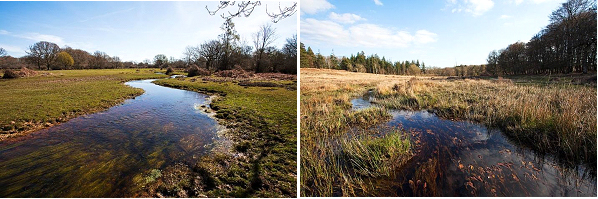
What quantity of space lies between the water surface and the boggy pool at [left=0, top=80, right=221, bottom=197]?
3596mm

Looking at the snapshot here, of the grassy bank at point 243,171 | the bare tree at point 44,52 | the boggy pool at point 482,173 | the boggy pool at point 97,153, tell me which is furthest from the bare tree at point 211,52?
the boggy pool at point 482,173

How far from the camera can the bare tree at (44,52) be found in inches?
1166

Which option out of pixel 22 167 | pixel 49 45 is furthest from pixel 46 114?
pixel 49 45

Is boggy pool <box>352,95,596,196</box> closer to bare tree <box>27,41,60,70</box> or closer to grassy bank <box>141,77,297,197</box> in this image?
grassy bank <box>141,77,297,197</box>

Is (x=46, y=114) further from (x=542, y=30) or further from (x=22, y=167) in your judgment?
(x=542, y=30)

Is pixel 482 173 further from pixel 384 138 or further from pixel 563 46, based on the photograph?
pixel 563 46

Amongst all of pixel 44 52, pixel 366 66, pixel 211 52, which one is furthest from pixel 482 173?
pixel 366 66

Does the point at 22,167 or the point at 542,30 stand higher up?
the point at 542,30

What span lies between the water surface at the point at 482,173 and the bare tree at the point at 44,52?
45366mm

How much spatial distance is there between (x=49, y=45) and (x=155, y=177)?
43.8 metres

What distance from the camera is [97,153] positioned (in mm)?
4039

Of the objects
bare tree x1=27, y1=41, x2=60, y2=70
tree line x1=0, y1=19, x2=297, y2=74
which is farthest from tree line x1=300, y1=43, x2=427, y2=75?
bare tree x1=27, y1=41, x2=60, y2=70

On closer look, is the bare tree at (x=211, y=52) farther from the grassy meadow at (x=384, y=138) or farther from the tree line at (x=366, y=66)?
the grassy meadow at (x=384, y=138)

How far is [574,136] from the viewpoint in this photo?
12.5 ft
